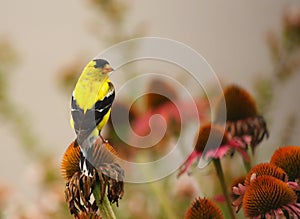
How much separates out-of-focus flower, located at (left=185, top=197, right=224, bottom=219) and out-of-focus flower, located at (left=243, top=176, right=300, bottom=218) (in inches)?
0.6

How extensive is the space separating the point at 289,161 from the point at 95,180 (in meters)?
0.11

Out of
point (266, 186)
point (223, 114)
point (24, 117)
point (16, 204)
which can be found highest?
point (24, 117)

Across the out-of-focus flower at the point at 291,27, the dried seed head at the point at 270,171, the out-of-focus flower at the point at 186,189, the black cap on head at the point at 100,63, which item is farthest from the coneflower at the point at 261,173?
the out-of-focus flower at the point at 291,27

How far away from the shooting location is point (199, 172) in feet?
2.30

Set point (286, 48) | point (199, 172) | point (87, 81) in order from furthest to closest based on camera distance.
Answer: point (286, 48), point (199, 172), point (87, 81)

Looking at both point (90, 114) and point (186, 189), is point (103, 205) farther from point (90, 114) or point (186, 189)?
point (186, 189)

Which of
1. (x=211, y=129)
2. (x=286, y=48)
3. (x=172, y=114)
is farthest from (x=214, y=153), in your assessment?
(x=286, y=48)

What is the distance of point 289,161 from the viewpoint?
40 cm

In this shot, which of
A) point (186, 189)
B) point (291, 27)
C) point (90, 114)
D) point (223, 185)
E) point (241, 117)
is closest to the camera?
point (90, 114)

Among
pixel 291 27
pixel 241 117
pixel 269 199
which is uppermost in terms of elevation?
pixel 291 27

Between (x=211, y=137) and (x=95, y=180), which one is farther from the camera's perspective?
(x=211, y=137)

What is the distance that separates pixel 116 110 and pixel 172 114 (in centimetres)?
6

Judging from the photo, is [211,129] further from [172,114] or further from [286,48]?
[286,48]

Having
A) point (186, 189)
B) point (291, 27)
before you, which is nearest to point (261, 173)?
point (186, 189)
